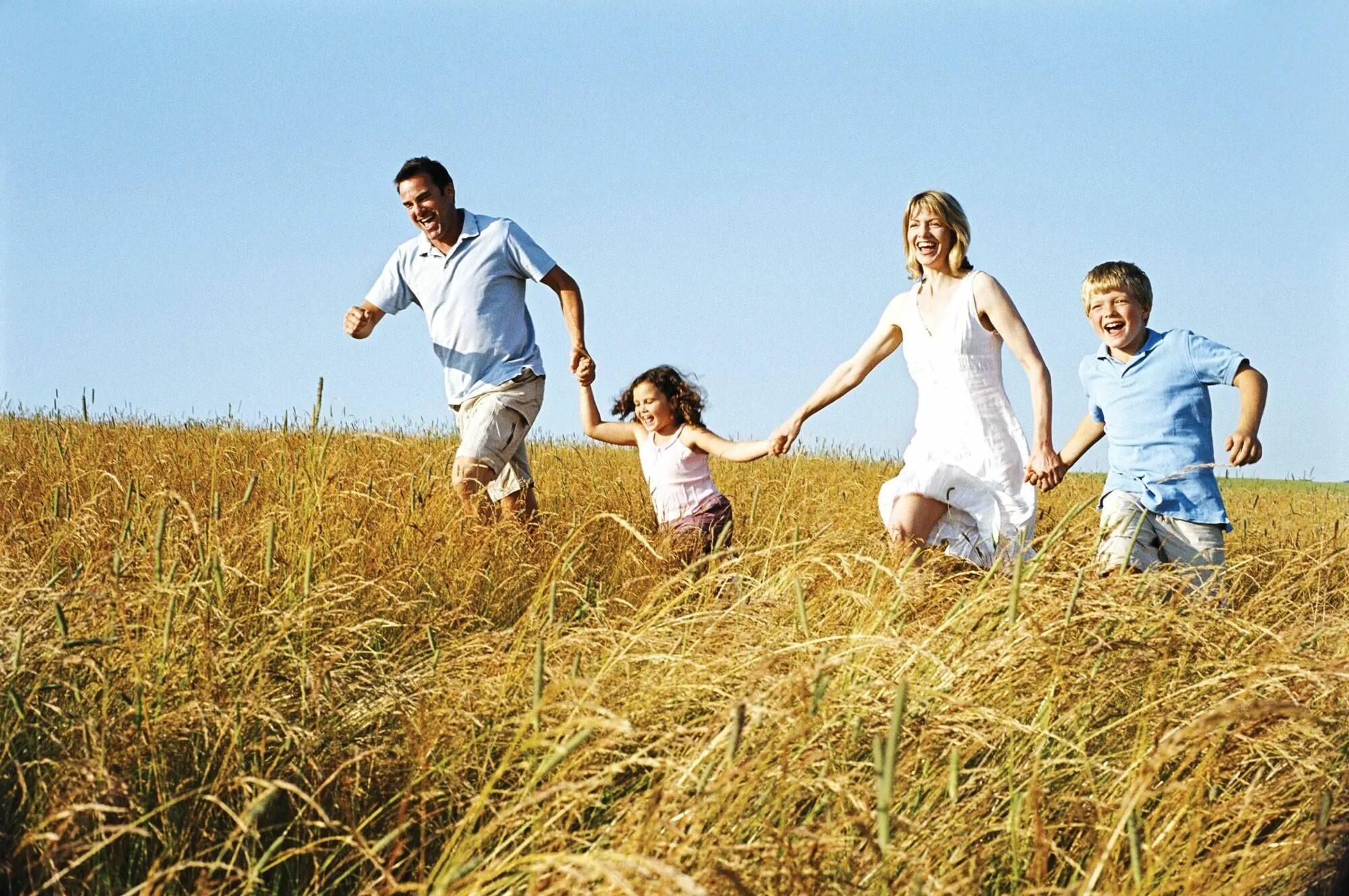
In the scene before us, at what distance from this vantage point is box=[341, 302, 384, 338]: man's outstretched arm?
205 inches

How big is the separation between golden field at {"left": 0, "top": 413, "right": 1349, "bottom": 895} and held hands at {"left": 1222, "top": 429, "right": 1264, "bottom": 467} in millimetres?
771

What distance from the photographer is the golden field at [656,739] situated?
1672 mm

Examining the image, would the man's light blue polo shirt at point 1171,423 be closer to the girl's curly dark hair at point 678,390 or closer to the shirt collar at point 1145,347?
the shirt collar at point 1145,347

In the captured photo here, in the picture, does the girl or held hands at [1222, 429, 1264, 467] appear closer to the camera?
held hands at [1222, 429, 1264, 467]

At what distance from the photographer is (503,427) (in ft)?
16.3

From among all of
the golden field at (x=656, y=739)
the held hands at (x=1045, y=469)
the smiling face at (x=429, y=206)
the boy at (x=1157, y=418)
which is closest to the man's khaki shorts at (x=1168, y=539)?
the boy at (x=1157, y=418)

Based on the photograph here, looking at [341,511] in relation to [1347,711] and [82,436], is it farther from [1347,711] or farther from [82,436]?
[82,436]

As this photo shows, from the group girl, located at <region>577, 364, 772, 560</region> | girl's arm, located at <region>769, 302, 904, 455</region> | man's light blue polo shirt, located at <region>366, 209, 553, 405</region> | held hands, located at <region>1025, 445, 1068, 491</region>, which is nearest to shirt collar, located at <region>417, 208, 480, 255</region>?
man's light blue polo shirt, located at <region>366, 209, 553, 405</region>

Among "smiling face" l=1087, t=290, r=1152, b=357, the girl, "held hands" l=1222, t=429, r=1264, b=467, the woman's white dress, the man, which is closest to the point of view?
"held hands" l=1222, t=429, r=1264, b=467

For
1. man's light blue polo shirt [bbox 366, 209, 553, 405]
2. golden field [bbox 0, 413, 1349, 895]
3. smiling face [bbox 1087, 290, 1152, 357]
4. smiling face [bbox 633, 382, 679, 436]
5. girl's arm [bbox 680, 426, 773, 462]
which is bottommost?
golden field [bbox 0, 413, 1349, 895]

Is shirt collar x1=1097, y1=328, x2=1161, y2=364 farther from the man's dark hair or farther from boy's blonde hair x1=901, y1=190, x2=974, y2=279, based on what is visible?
the man's dark hair

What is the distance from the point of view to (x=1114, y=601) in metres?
2.64

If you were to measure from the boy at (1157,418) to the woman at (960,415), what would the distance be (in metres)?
0.24

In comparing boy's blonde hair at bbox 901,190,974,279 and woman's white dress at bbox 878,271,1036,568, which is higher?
boy's blonde hair at bbox 901,190,974,279
